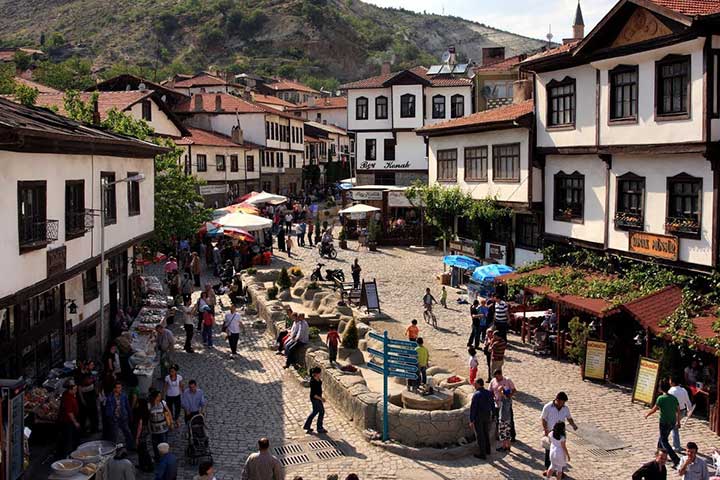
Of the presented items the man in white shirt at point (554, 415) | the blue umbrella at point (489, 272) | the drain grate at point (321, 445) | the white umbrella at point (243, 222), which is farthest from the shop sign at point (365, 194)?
the man in white shirt at point (554, 415)

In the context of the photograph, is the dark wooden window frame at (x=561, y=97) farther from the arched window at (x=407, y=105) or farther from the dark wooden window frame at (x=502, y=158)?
the arched window at (x=407, y=105)

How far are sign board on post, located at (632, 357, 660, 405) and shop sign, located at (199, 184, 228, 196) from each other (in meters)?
39.2

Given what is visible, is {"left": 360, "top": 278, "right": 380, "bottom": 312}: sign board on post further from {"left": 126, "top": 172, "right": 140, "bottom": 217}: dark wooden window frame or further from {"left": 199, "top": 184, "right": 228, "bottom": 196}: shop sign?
{"left": 199, "top": 184, "right": 228, "bottom": 196}: shop sign

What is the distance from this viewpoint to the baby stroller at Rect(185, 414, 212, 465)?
14625 mm

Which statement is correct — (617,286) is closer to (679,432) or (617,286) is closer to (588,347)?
(588,347)

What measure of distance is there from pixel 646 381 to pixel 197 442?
10448 mm

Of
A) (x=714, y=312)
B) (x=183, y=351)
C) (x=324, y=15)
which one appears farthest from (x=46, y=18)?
(x=714, y=312)

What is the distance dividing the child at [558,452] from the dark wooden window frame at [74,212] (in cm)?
1114

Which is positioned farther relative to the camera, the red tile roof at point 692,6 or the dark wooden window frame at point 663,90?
the dark wooden window frame at point 663,90

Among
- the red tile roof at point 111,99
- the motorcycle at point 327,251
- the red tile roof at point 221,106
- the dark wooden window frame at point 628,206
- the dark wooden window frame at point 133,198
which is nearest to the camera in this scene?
the dark wooden window frame at point 628,206

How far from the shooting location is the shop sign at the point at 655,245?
21031mm

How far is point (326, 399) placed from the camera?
1912cm

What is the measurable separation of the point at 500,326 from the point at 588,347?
344cm

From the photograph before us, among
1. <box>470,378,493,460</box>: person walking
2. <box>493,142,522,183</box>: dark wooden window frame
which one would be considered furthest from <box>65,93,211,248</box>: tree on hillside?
<box>470,378,493,460</box>: person walking
